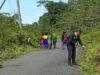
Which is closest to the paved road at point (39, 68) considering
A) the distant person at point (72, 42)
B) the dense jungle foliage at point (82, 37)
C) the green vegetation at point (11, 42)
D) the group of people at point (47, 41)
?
the distant person at point (72, 42)

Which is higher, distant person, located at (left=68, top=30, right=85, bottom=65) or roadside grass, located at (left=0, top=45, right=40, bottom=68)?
distant person, located at (left=68, top=30, right=85, bottom=65)

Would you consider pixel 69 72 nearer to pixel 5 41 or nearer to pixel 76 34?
pixel 76 34

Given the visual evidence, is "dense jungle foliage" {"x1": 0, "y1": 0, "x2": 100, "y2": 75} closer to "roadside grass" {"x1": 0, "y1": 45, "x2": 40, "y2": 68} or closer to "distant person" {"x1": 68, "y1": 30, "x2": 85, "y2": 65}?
"roadside grass" {"x1": 0, "y1": 45, "x2": 40, "y2": 68}

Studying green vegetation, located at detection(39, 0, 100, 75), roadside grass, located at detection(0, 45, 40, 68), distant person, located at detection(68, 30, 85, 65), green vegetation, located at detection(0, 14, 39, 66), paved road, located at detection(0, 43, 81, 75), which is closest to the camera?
paved road, located at detection(0, 43, 81, 75)

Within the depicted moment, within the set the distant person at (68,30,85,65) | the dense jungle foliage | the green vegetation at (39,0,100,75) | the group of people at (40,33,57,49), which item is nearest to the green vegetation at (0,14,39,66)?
the dense jungle foliage

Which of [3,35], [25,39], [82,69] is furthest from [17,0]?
[82,69]

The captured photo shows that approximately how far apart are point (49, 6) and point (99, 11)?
187 ft

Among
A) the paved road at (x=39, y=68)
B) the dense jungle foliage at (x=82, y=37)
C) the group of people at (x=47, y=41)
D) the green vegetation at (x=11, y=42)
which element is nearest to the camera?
the paved road at (x=39, y=68)

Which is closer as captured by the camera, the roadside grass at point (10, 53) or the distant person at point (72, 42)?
→ the distant person at point (72, 42)

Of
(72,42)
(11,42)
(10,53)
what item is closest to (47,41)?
(11,42)

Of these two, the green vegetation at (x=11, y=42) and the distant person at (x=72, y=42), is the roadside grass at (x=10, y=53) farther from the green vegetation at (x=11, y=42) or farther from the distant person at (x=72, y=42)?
the distant person at (x=72, y=42)

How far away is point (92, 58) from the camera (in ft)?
41.7

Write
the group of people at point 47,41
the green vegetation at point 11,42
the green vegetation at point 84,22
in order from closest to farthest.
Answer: the green vegetation at point 84,22 < the green vegetation at point 11,42 < the group of people at point 47,41

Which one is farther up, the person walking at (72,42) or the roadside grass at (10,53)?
the person walking at (72,42)
